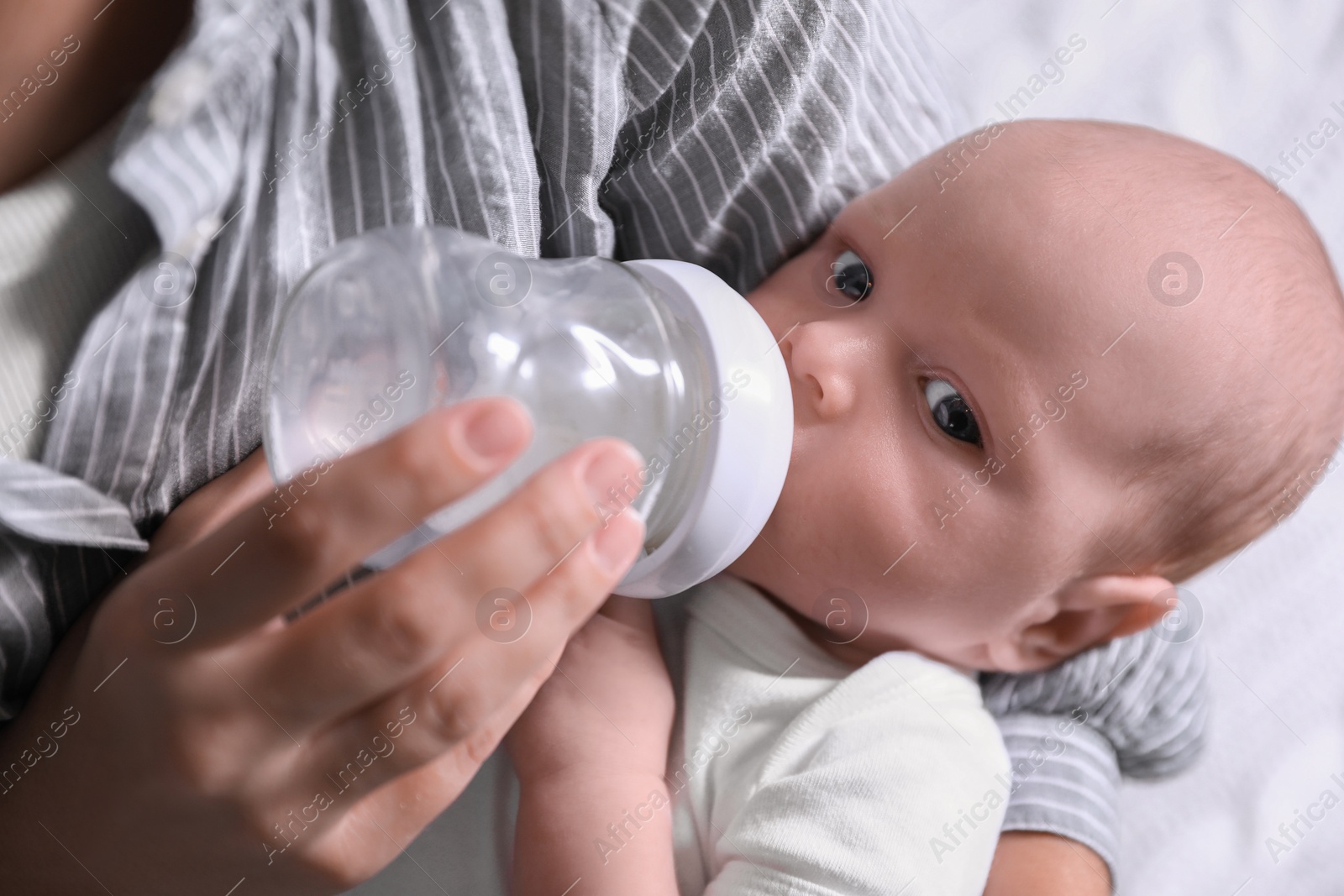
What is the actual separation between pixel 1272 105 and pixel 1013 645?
1047 mm

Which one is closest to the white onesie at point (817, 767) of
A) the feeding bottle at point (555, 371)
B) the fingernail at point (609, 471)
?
the feeding bottle at point (555, 371)

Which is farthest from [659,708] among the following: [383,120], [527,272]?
[383,120]

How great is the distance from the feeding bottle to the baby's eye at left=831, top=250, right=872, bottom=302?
0.14 metres

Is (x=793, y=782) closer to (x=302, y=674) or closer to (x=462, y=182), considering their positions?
(x=302, y=674)

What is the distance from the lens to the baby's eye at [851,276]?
905mm

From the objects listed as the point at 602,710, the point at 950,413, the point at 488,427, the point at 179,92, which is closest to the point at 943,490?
the point at 950,413

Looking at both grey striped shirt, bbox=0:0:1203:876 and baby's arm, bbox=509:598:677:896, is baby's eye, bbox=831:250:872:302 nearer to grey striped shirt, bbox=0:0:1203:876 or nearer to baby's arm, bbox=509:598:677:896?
grey striped shirt, bbox=0:0:1203:876

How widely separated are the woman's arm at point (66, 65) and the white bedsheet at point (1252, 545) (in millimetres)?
1043

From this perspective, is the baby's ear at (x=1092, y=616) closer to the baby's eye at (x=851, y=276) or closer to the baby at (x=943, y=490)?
the baby at (x=943, y=490)

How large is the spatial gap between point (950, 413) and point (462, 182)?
453 millimetres

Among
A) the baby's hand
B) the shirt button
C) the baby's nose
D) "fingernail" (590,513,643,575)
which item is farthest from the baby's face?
the shirt button

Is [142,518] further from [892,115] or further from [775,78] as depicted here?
[892,115]

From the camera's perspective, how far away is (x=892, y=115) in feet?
3.48

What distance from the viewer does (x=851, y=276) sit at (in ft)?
3.02
